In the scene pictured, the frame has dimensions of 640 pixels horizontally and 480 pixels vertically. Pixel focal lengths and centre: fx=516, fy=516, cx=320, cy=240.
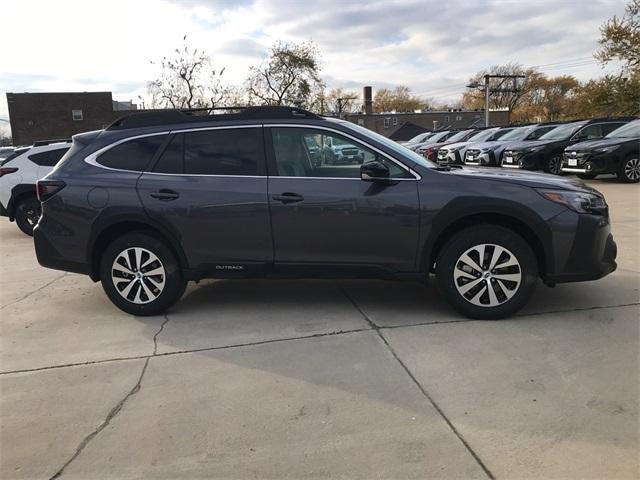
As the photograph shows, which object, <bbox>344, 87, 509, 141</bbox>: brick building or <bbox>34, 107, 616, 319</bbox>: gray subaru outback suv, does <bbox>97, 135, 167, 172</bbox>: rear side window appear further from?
<bbox>344, 87, 509, 141</bbox>: brick building

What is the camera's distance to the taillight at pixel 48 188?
185 inches

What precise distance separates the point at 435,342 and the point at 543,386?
2.88 ft

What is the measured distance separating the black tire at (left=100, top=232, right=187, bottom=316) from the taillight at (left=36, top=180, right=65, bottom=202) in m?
0.70

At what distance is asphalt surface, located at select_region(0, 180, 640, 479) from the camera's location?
2.67 metres

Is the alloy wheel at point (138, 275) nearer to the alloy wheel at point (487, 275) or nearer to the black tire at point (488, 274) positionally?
the black tire at point (488, 274)

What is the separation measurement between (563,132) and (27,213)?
14.4m

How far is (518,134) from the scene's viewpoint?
1756cm

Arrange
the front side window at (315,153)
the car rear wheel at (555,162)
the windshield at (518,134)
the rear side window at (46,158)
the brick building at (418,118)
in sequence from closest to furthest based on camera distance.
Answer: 1. the front side window at (315,153)
2. the rear side window at (46,158)
3. the car rear wheel at (555,162)
4. the windshield at (518,134)
5. the brick building at (418,118)

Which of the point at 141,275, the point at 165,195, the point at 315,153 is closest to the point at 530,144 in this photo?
the point at 315,153

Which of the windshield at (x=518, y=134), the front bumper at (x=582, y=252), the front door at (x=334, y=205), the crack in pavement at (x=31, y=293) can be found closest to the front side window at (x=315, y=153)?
the front door at (x=334, y=205)

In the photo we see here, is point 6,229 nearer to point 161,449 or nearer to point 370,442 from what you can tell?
point 161,449

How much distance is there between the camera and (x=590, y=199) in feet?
13.9

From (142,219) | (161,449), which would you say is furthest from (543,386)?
(142,219)

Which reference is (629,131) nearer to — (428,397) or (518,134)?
(518,134)
